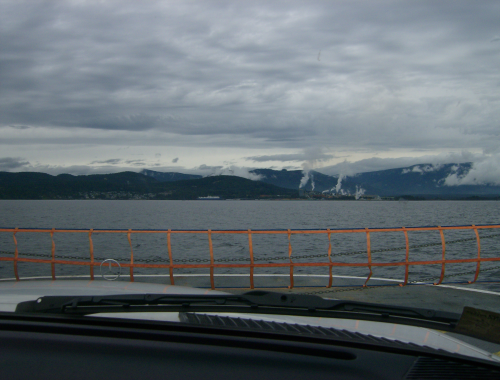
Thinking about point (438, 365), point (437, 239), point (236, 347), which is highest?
point (236, 347)

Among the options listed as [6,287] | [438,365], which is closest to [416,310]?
[438,365]

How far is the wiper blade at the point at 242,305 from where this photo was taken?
2.27 m

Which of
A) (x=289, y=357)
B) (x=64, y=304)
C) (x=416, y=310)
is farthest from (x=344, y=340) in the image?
(x=64, y=304)

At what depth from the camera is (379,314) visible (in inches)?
94.1

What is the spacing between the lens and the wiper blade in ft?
7.46

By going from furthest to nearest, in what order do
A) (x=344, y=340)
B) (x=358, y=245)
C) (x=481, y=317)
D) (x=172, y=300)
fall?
(x=358, y=245)
(x=172, y=300)
(x=481, y=317)
(x=344, y=340)

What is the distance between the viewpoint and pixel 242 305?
250 cm

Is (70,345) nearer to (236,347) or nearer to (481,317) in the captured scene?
(236,347)

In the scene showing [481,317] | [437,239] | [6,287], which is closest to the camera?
[481,317]

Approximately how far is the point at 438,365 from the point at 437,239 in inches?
2117

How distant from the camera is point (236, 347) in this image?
175 cm

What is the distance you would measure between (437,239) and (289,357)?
54.1 metres

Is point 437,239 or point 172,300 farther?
point 437,239

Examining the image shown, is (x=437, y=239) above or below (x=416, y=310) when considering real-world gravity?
below
